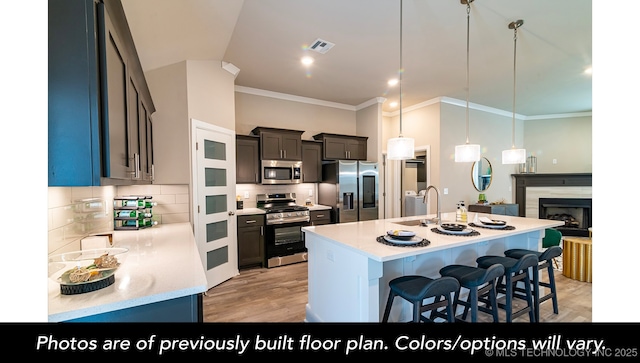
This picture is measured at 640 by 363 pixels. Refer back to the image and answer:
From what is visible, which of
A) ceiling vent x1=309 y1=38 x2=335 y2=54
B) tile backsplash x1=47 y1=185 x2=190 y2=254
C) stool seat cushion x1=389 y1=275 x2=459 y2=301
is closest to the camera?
tile backsplash x1=47 y1=185 x2=190 y2=254

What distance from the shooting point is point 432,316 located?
1936 millimetres

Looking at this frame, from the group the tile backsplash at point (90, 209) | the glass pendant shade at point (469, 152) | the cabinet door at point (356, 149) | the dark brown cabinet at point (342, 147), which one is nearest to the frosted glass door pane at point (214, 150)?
the tile backsplash at point (90, 209)

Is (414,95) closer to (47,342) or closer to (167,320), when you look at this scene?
(167,320)

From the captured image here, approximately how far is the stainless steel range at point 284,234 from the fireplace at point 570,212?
5.74 meters

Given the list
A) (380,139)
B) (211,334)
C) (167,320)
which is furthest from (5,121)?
(380,139)

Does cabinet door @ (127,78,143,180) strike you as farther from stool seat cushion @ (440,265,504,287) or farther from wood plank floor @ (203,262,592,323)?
stool seat cushion @ (440,265,504,287)

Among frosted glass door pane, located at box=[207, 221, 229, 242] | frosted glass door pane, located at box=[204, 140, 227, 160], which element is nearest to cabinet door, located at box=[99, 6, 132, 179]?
frosted glass door pane, located at box=[204, 140, 227, 160]

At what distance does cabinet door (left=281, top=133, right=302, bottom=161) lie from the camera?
4273 mm

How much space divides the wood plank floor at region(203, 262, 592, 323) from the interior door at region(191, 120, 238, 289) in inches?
11.7

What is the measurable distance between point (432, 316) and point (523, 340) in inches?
41.4

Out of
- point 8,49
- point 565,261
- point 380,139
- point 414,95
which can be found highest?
point 414,95

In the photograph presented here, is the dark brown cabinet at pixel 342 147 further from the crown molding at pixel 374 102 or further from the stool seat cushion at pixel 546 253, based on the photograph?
the stool seat cushion at pixel 546 253

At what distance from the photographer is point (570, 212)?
5.99 metres

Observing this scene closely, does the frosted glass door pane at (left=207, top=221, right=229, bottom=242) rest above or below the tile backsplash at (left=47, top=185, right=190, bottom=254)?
below
